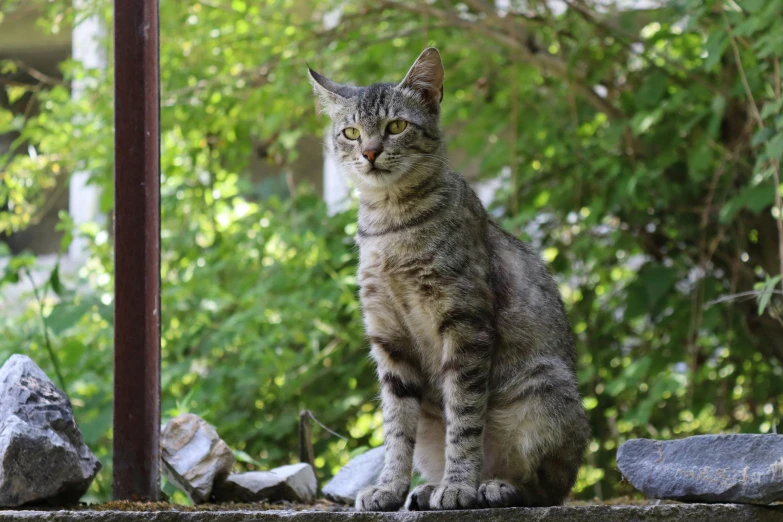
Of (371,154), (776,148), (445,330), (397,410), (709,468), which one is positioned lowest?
(709,468)

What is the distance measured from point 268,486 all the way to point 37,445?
2.76 feet

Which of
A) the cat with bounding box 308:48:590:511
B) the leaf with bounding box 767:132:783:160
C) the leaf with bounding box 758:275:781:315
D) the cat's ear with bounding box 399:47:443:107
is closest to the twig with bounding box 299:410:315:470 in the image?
the cat with bounding box 308:48:590:511

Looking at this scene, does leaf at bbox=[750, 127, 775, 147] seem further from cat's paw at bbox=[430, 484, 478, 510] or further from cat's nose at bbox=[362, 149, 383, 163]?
cat's paw at bbox=[430, 484, 478, 510]

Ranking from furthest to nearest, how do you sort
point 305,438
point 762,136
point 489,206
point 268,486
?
point 489,206, point 305,438, point 762,136, point 268,486

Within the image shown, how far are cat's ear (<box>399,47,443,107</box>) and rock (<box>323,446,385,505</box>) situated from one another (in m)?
1.24

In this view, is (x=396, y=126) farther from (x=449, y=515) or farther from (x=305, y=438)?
(x=305, y=438)

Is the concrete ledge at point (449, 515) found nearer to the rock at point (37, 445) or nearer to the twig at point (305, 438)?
the rock at point (37, 445)

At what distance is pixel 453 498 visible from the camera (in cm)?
231

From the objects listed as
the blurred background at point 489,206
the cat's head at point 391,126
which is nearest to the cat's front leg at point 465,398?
the cat's head at point 391,126

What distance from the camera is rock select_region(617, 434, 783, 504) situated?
219 cm

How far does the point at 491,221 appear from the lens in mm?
2916

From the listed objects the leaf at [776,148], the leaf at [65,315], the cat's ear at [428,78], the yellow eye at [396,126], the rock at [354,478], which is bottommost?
the rock at [354,478]

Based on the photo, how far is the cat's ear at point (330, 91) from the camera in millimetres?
2883

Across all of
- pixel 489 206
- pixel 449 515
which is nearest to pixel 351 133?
pixel 449 515
